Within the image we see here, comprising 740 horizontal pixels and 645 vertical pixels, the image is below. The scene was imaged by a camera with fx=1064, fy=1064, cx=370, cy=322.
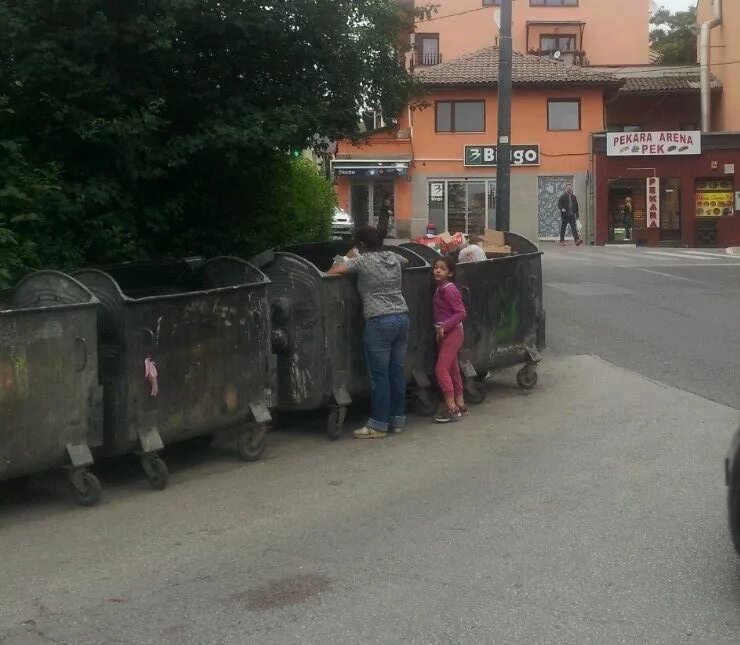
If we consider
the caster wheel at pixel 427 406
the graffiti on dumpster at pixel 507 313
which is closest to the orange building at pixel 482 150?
the graffiti on dumpster at pixel 507 313

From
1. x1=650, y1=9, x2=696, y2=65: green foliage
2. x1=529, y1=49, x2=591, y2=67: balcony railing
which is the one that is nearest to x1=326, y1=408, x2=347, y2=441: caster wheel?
x1=529, y1=49, x2=591, y2=67: balcony railing

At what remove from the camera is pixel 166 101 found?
9750mm

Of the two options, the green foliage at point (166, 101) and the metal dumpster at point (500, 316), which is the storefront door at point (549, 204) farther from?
the green foliage at point (166, 101)

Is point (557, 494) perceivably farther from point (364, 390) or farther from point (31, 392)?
point (31, 392)

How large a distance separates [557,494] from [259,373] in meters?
2.44

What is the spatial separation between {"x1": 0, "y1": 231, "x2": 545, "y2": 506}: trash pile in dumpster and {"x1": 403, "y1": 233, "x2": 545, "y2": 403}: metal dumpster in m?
0.03

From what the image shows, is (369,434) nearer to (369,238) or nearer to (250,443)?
(250,443)

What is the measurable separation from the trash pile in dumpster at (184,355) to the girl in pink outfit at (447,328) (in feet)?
0.78

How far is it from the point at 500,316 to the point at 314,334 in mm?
2592

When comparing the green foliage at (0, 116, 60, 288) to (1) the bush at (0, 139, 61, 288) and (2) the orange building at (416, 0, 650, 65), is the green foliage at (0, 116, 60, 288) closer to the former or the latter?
(1) the bush at (0, 139, 61, 288)

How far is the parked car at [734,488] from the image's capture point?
468 centimetres

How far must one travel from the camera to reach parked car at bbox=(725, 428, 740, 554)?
4676 millimetres

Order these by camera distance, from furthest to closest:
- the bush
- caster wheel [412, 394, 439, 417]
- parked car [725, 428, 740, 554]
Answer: caster wheel [412, 394, 439, 417] < the bush < parked car [725, 428, 740, 554]

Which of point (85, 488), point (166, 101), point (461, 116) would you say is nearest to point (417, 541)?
point (85, 488)
